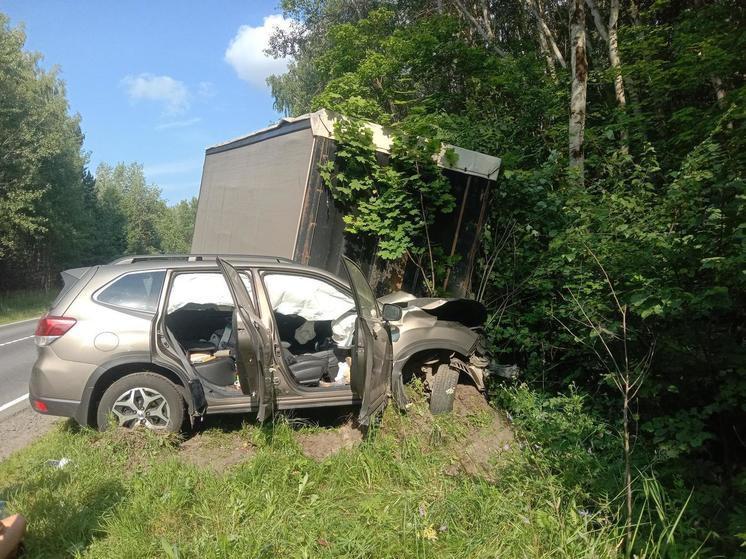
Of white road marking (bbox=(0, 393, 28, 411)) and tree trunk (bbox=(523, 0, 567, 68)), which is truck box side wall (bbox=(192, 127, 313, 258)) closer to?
white road marking (bbox=(0, 393, 28, 411))

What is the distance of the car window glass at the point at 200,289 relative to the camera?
4.79 m

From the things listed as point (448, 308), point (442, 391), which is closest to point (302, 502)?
point (442, 391)

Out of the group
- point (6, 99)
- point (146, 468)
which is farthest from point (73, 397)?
point (6, 99)

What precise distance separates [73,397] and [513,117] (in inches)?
394

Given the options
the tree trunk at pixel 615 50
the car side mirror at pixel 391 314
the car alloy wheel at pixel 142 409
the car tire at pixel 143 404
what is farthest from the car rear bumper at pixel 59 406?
the tree trunk at pixel 615 50

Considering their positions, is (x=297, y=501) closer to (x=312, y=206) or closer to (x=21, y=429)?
(x=312, y=206)

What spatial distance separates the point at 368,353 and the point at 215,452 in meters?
1.58

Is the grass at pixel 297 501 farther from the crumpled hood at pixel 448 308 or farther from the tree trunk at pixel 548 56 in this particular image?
the tree trunk at pixel 548 56

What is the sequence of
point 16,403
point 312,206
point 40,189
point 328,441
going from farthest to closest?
point 40,189, point 16,403, point 312,206, point 328,441

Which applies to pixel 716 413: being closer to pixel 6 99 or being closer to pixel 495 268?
pixel 495 268

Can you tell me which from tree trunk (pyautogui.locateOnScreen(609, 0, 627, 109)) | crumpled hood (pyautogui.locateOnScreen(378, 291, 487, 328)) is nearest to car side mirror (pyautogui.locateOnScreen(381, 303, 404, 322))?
crumpled hood (pyautogui.locateOnScreen(378, 291, 487, 328))

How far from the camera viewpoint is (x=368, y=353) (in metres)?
4.02

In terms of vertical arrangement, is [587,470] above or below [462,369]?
below

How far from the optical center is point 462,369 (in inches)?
195
